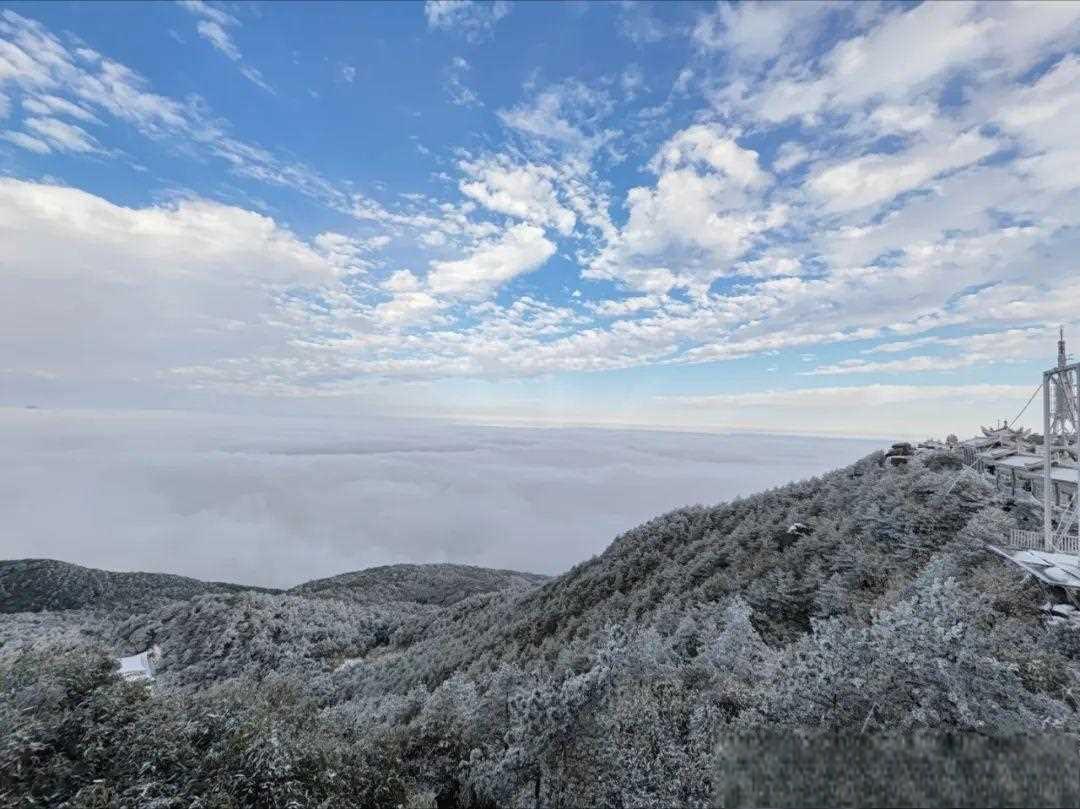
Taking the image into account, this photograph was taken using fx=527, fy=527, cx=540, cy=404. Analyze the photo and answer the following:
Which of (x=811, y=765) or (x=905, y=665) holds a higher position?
(x=811, y=765)

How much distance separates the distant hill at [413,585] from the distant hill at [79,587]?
15.2 meters

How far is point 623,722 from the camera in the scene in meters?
8.95

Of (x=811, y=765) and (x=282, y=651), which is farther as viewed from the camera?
(x=282, y=651)

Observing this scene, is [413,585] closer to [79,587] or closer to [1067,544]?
[79,587]

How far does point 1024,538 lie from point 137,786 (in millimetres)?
20490

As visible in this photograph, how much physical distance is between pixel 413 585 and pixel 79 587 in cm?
4805

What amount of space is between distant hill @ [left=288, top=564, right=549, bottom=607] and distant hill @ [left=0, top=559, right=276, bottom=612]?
49.9 ft

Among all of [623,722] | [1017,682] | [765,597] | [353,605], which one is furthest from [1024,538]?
[353,605]

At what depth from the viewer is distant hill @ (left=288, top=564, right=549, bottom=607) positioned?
7606 cm

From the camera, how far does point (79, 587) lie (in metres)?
77.6

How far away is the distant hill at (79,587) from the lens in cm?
7350

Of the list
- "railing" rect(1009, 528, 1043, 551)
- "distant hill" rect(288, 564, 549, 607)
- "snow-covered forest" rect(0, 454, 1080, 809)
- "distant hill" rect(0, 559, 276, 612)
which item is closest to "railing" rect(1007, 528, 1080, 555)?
"railing" rect(1009, 528, 1043, 551)

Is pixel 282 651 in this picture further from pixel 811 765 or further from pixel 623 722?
pixel 811 765

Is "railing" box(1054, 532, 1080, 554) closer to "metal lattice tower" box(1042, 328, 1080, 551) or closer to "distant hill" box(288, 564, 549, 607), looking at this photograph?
"metal lattice tower" box(1042, 328, 1080, 551)
